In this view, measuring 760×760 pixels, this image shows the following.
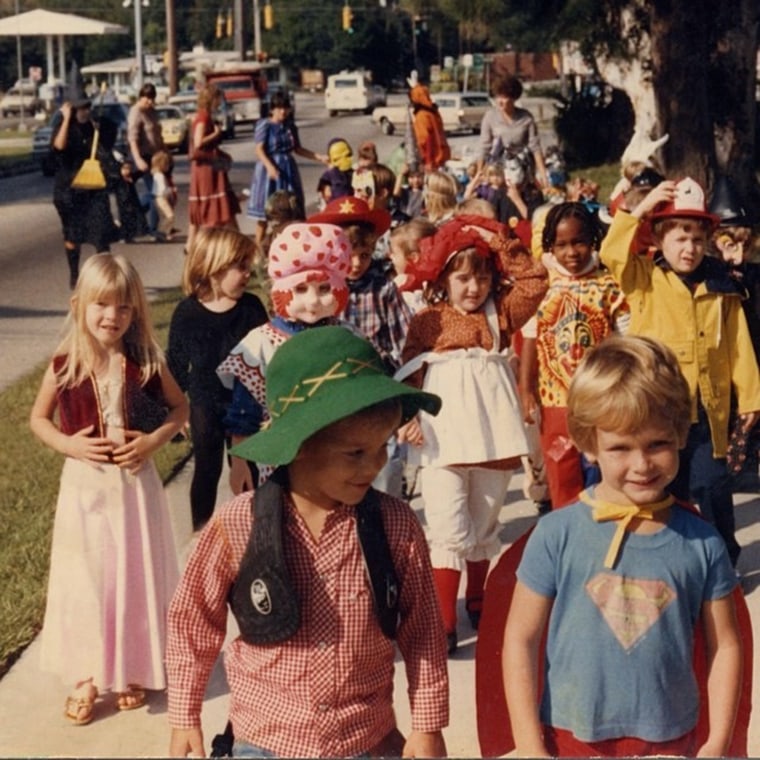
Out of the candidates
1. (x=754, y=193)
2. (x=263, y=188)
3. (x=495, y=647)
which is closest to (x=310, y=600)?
(x=495, y=647)

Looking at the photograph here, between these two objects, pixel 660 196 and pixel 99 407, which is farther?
pixel 660 196

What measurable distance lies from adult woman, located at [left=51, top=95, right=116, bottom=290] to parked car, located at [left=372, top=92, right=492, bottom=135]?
134 ft

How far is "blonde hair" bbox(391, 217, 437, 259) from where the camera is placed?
870cm

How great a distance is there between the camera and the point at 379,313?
7094mm

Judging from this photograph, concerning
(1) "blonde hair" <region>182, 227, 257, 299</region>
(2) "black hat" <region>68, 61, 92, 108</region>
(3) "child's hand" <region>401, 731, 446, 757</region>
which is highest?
(1) "blonde hair" <region>182, 227, 257, 299</region>

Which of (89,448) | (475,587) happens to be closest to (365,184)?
(475,587)

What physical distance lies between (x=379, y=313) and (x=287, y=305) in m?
1.24

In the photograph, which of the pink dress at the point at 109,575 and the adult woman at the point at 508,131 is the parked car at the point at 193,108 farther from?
the pink dress at the point at 109,575

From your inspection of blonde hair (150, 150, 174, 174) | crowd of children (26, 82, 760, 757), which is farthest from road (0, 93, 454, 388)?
crowd of children (26, 82, 760, 757)

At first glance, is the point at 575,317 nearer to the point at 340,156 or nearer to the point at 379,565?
the point at 379,565

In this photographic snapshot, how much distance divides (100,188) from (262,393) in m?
9.90

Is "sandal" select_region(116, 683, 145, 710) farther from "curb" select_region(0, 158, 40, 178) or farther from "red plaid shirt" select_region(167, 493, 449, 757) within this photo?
"curb" select_region(0, 158, 40, 178)

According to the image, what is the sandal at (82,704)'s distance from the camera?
18.6 feet

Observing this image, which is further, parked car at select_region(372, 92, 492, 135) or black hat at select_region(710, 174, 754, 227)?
parked car at select_region(372, 92, 492, 135)
